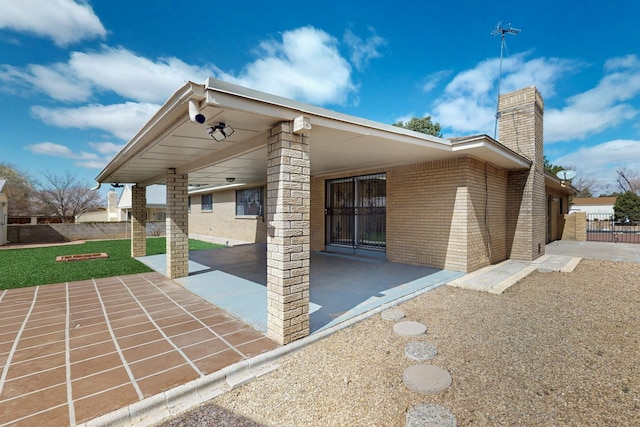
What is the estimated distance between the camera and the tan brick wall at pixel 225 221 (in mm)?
13602

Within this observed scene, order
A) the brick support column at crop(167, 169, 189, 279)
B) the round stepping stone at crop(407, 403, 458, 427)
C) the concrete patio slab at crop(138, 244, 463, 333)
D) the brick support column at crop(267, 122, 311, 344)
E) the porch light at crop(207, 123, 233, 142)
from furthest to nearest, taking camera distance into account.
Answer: the brick support column at crop(167, 169, 189, 279)
the concrete patio slab at crop(138, 244, 463, 333)
the porch light at crop(207, 123, 233, 142)
the brick support column at crop(267, 122, 311, 344)
the round stepping stone at crop(407, 403, 458, 427)

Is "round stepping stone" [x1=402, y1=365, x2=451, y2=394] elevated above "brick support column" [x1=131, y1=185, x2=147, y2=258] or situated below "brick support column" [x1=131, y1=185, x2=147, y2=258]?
below

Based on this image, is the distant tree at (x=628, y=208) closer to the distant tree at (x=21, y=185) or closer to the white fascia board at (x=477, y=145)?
the white fascia board at (x=477, y=145)

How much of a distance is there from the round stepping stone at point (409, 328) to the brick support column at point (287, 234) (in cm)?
123

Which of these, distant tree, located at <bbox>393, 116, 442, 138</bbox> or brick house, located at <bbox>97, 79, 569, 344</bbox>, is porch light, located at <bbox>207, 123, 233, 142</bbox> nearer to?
brick house, located at <bbox>97, 79, 569, 344</bbox>

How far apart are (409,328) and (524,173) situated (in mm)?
7471

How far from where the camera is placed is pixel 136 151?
5.05 metres

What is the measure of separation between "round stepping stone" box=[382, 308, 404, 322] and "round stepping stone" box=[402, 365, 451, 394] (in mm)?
1235

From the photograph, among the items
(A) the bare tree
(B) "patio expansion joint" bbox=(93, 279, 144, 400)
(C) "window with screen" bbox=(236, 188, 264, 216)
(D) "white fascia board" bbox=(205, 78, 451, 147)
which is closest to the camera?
(B) "patio expansion joint" bbox=(93, 279, 144, 400)

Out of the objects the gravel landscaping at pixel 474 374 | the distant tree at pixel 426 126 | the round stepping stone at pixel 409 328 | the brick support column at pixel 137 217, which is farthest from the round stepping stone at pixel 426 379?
the distant tree at pixel 426 126

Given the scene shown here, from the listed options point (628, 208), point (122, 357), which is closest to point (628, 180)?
point (628, 208)

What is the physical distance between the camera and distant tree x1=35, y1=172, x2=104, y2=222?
28.0 m

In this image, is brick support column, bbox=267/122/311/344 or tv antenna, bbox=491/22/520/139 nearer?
brick support column, bbox=267/122/311/344

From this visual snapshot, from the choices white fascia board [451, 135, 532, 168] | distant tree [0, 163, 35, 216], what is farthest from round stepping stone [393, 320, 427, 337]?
distant tree [0, 163, 35, 216]
